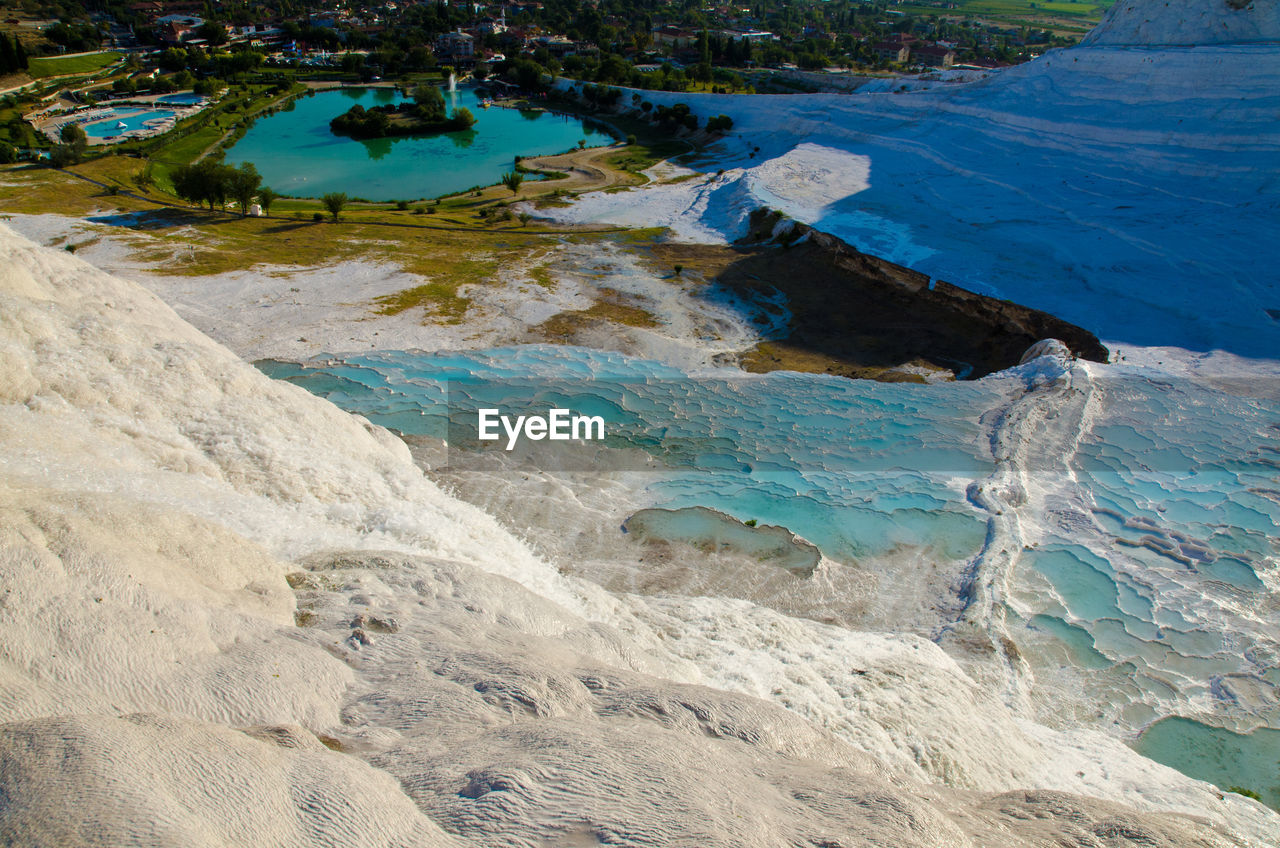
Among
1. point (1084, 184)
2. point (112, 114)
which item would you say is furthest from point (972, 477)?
point (112, 114)

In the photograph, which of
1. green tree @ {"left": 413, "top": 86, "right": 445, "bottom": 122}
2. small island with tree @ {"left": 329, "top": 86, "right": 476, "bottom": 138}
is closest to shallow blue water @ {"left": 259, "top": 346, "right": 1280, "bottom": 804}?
small island with tree @ {"left": 329, "top": 86, "right": 476, "bottom": 138}

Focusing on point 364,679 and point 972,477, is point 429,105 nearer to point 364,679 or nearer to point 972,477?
point 972,477

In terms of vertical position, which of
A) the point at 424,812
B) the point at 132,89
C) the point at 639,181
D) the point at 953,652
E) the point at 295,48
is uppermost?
the point at 295,48

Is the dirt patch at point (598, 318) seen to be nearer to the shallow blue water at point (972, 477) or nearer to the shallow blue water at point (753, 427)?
the shallow blue water at point (753, 427)

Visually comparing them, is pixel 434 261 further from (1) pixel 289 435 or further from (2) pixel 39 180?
(2) pixel 39 180

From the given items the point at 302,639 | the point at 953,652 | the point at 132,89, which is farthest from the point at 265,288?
the point at 132,89

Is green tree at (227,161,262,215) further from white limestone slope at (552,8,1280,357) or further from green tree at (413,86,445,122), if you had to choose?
green tree at (413,86,445,122)

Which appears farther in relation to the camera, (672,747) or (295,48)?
(295,48)
